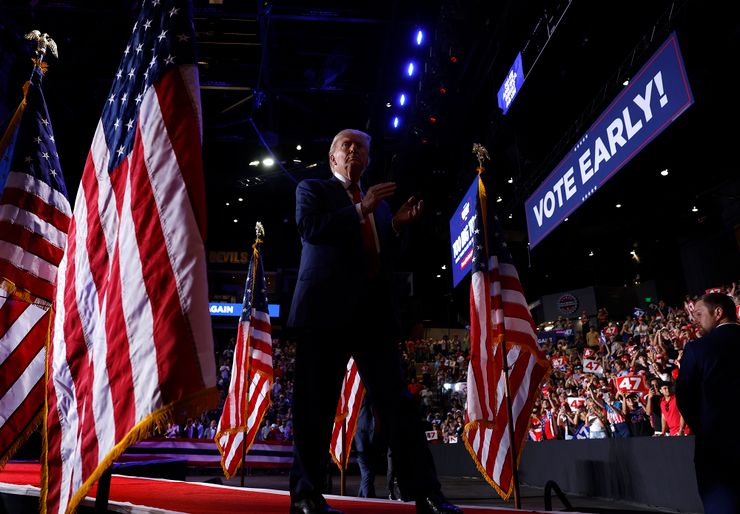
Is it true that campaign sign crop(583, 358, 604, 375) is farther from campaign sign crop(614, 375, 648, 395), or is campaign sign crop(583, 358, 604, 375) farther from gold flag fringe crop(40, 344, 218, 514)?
gold flag fringe crop(40, 344, 218, 514)

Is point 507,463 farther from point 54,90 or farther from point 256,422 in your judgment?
point 54,90

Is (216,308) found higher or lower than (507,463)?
higher

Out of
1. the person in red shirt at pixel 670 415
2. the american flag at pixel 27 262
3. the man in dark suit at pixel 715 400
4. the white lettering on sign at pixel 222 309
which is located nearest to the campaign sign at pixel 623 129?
the man in dark suit at pixel 715 400

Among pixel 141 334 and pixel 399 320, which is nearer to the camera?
pixel 141 334

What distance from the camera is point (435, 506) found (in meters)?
1.90

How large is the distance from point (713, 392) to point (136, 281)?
9.69 ft

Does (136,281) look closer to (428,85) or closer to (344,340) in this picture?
(344,340)

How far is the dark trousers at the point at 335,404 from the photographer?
1.97 meters

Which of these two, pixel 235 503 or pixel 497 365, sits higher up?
pixel 497 365

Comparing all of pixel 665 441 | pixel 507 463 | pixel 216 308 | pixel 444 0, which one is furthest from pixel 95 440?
pixel 216 308

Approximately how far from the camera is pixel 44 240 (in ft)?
10.3

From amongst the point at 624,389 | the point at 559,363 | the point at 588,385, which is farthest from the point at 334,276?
the point at 559,363

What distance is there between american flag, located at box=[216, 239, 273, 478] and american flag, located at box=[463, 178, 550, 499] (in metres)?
3.19

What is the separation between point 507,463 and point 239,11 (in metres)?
7.70
